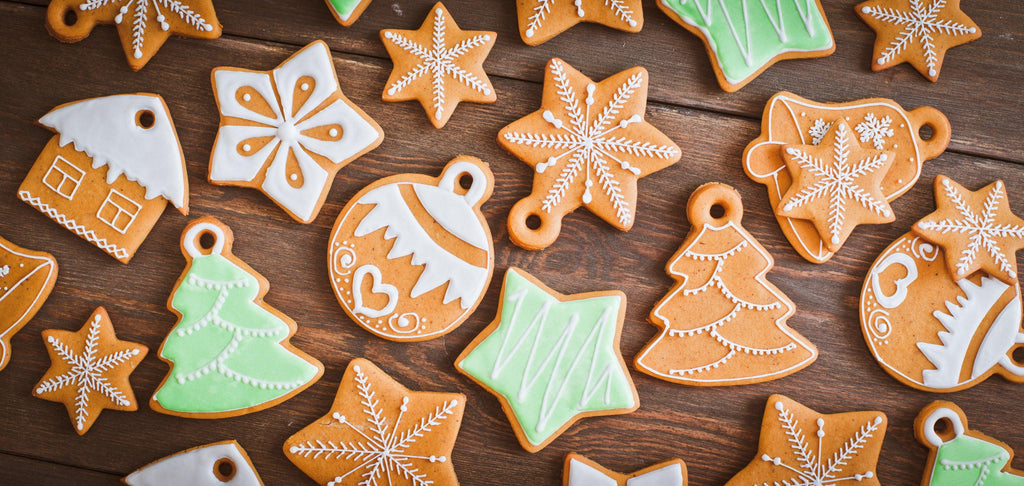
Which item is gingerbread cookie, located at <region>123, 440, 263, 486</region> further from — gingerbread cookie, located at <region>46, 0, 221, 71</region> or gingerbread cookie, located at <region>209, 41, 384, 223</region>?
gingerbread cookie, located at <region>46, 0, 221, 71</region>

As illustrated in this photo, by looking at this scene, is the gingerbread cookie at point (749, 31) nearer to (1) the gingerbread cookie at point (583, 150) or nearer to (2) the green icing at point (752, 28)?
(2) the green icing at point (752, 28)

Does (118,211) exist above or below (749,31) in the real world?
below

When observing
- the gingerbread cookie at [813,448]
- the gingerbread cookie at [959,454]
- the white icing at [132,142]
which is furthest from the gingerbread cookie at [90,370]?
the gingerbread cookie at [959,454]

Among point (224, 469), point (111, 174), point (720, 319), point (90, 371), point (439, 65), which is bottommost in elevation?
point (224, 469)

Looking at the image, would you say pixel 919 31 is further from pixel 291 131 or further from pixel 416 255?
→ pixel 291 131

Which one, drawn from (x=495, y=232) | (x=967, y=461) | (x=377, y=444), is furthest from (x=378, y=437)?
(x=967, y=461)
